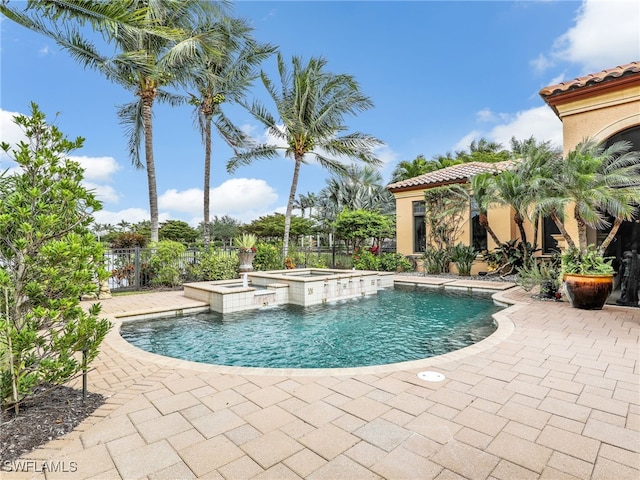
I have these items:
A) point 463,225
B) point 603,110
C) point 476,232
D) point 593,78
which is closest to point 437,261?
point 463,225

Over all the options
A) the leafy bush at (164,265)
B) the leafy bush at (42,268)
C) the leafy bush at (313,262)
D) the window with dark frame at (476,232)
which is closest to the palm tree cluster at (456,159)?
the window with dark frame at (476,232)

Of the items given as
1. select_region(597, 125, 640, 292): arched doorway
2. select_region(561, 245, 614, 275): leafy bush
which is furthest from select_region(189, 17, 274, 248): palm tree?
select_region(597, 125, 640, 292): arched doorway

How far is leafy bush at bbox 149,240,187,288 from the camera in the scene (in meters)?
11.9

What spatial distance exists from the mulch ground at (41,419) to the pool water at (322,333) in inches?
73.5

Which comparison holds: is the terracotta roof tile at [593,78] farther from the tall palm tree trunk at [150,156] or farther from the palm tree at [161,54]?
the tall palm tree trunk at [150,156]

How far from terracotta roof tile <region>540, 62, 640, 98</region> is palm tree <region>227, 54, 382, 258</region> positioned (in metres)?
8.26

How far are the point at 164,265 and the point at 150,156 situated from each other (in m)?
4.55

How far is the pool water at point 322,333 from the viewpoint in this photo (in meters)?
5.04

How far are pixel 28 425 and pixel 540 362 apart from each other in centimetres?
540

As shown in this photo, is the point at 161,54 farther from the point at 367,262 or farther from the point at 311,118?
the point at 367,262

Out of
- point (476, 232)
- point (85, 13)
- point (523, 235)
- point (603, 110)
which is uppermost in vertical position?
point (85, 13)

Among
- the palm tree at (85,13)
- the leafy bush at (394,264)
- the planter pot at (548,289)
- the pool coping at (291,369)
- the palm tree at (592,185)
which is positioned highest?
the palm tree at (85,13)

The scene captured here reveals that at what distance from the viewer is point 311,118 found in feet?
49.9

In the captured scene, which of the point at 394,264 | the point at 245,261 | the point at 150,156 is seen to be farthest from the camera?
the point at 394,264
